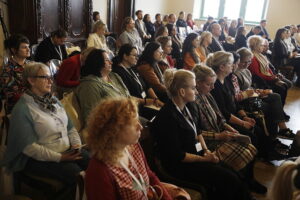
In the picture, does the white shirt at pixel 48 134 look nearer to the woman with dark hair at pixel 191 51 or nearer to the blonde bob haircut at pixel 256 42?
the woman with dark hair at pixel 191 51

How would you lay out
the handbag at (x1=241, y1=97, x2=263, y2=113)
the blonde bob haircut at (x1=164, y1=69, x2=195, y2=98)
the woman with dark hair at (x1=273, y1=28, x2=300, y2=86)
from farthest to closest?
the woman with dark hair at (x1=273, y1=28, x2=300, y2=86), the handbag at (x1=241, y1=97, x2=263, y2=113), the blonde bob haircut at (x1=164, y1=69, x2=195, y2=98)

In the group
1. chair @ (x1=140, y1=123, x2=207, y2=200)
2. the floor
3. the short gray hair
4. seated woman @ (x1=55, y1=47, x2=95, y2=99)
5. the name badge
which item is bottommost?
the floor

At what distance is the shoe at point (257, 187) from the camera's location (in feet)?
8.53

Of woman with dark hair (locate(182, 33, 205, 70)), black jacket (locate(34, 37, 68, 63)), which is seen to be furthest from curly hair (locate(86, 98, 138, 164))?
woman with dark hair (locate(182, 33, 205, 70))

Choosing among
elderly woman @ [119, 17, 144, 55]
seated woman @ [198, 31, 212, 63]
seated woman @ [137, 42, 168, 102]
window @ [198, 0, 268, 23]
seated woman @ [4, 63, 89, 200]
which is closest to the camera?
seated woman @ [4, 63, 89, 200]

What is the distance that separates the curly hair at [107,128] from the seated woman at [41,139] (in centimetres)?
58

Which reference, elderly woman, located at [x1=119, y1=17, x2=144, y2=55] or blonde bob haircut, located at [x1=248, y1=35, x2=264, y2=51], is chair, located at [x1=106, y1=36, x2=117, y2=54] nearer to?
elderly woman, located at [x1=119, y1=17, x2=144, y2=55]

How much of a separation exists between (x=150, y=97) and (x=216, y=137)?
1.26 metres

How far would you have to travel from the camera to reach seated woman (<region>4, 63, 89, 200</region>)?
1.76 meters

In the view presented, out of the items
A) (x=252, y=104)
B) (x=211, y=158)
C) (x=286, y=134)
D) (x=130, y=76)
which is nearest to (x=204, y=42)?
(x=252, y=104)

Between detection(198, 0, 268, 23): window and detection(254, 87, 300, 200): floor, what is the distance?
642 cm

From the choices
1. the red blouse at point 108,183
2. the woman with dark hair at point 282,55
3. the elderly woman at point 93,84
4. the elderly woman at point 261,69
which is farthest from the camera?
the woman with dark hair at point 282,55

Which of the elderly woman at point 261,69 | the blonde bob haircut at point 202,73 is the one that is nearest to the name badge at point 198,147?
the blonde bob haircut at point 202,73

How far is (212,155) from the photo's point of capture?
2.04 m
